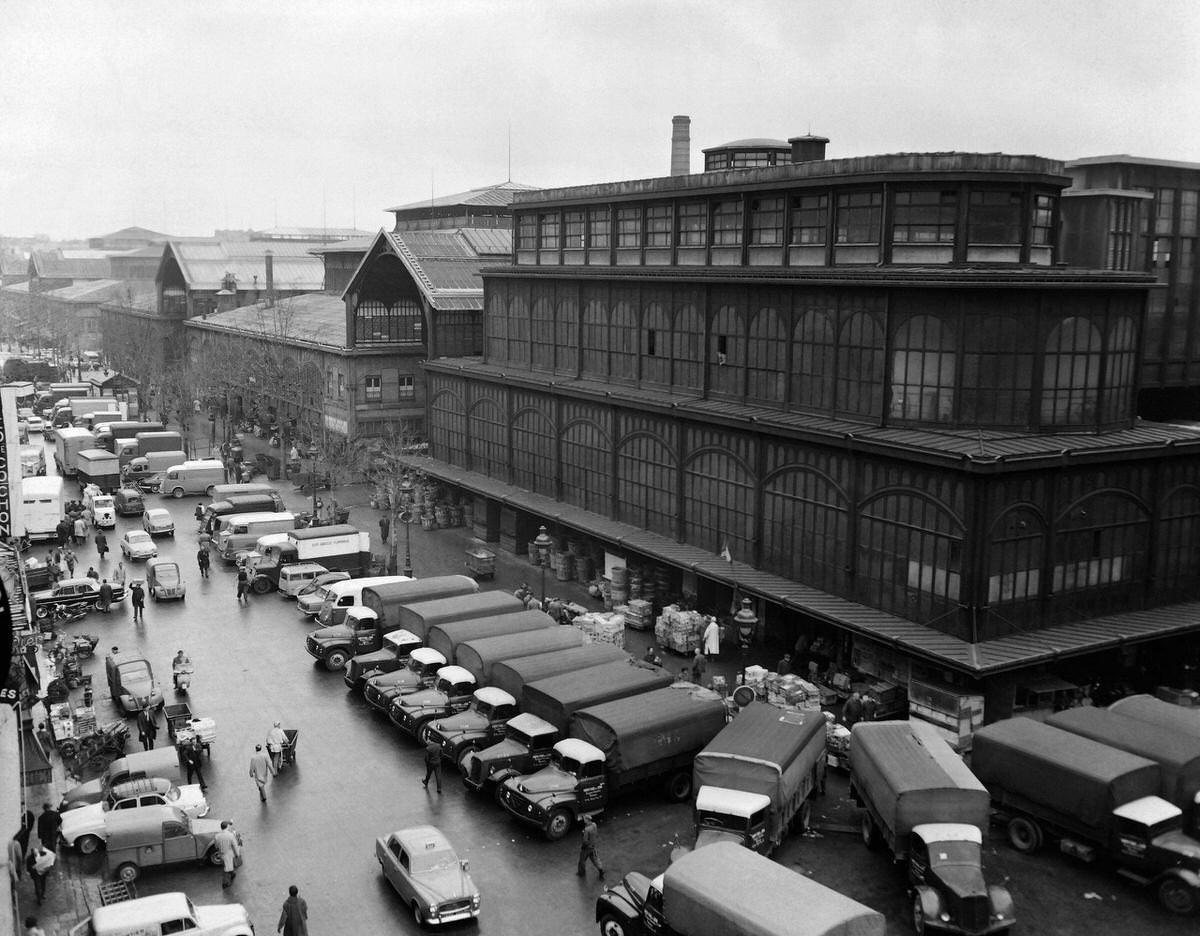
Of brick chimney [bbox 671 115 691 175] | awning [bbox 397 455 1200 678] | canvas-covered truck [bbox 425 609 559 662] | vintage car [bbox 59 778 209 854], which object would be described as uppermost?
brick chimney [bbox 671 115 691 175]

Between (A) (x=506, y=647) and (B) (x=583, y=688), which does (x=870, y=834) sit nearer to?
(B) (x=583, y=688)

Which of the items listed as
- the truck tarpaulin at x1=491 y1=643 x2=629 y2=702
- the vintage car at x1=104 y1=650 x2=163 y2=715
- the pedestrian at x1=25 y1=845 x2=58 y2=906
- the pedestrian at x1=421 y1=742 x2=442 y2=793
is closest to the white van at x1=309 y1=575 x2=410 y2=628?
the vintage car at x1=104 y1=650 x2=163 y2=715

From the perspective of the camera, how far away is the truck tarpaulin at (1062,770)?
26.5 meters

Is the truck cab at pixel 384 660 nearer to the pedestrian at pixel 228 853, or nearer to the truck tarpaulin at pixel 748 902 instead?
the pedestrian at pixel 228 853

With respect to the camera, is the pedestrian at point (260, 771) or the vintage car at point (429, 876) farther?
the pedestrian at point (260, 771)

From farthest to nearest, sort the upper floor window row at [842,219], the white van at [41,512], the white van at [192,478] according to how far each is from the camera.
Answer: the white van at [192,478]
the white van at [41,512]
the upper floor window row at [842,219]

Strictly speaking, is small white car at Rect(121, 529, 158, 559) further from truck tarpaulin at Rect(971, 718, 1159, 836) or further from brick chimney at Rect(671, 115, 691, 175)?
truck tarpaulin at Rect(971, 718, 1159, 836)

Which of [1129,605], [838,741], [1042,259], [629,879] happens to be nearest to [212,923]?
[629,879]

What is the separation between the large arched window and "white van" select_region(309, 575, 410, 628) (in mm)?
21700

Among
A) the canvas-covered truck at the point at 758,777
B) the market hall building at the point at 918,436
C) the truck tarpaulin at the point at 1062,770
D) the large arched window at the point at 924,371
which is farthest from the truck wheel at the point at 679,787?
the large arched window at the point at 924,371

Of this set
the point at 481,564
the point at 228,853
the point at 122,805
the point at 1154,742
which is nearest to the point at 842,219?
the point at 1154,742

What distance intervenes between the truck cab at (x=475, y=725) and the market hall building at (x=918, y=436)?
1109 centimetres

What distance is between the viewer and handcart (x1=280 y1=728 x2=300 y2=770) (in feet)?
110

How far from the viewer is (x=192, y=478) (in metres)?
76.1
